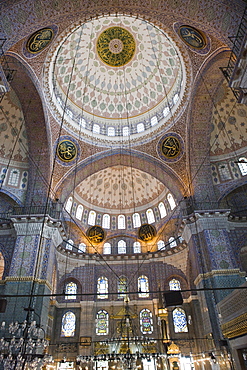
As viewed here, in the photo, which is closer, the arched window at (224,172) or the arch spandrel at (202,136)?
the arch spandrel at (202,136)

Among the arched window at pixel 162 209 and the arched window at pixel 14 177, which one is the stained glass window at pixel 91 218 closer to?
the arched window at pixel 162 209

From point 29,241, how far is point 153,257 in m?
8.16

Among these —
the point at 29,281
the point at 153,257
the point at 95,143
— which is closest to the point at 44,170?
the point at 95,143

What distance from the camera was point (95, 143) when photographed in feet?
47.0

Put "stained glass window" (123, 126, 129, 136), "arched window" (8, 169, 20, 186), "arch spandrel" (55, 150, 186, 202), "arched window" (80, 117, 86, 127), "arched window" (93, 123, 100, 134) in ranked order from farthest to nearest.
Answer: "stained glass window" (123, 126, 129, 136) < "arched window" (93, 123, 100, 134) < "arched window" (80, 117, 86, 127) < "arch spandrel" (55, 150, 186, 202) < "arched window" (8, 169, 20, 186)

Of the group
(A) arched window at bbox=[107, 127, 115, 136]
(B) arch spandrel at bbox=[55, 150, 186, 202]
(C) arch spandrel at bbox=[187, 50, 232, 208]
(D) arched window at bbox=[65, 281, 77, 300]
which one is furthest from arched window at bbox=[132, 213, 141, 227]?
(C) arch spandrel at bbox=[187, 50, 232, 208]

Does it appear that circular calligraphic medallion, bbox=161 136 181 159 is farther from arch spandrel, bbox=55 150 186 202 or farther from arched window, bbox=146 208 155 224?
arched window, bbox=146 208 155 224

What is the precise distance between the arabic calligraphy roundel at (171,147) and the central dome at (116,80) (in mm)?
781

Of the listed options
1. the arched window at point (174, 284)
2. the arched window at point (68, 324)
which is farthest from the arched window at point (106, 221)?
the arched window at point (68, 324)

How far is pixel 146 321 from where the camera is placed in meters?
14.8

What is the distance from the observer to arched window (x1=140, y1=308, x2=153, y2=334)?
14.5 m

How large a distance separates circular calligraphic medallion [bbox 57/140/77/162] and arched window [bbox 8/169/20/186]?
2.13 meters

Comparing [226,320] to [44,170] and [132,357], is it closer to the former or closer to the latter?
[132,357]

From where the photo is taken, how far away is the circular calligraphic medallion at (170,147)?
44.0ft
